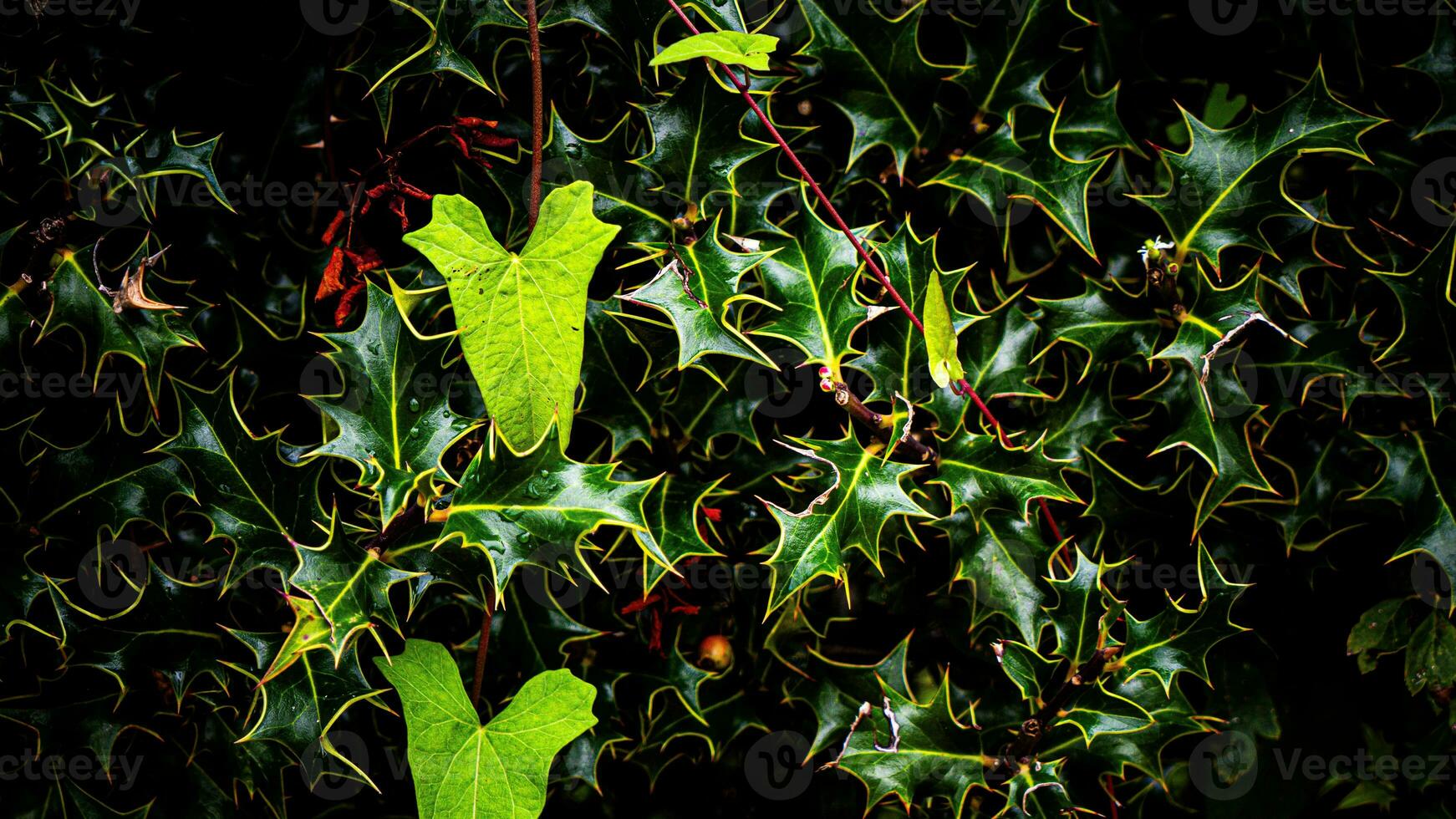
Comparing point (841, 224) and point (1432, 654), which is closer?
point (841, 224)

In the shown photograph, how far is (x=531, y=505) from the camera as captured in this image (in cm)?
110

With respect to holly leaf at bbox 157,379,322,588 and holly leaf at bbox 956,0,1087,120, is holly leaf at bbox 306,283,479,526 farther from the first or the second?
holly leaf at bbox 956,0,1087,120

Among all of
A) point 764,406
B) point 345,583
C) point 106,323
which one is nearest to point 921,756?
point 764,406

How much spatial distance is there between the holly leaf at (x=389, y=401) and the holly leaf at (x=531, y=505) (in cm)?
8

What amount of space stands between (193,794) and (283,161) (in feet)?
3.10

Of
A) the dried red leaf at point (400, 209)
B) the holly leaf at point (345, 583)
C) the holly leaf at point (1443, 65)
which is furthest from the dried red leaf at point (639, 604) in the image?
the holly leaf at point (1443, 65)

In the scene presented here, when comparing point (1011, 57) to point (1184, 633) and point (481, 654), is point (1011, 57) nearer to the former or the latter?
point (1184, 633)

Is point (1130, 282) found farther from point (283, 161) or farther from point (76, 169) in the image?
point (76, 169)

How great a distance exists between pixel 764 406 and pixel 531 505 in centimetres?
40

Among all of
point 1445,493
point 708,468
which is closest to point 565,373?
point 708,468

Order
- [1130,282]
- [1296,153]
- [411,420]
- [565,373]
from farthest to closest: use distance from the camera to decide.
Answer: [1130,282] → [1296,153] → [411,420] → [565,373]

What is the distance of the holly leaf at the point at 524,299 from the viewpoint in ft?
3.12

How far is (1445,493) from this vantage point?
129 cm

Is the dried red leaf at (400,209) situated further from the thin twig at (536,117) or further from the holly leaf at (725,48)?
the holly leaf at (725,48)
